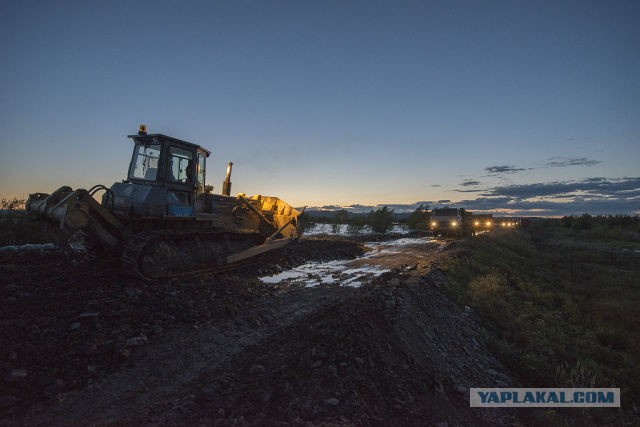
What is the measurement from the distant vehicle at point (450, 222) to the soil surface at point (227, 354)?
19.7 metres

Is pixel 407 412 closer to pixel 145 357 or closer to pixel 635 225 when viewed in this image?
pixel 145 357

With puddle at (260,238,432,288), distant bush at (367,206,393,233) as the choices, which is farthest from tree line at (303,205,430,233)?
puddle at (260,238,432,288)

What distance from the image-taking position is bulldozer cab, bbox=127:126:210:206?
8828mm

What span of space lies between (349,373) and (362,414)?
2.06 ft

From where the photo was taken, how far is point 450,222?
87.2 ft

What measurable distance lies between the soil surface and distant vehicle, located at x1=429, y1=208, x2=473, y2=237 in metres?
19.7

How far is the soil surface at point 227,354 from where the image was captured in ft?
11.3

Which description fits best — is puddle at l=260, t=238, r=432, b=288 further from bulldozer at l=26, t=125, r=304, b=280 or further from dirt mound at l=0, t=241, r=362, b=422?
bulldozer at l=26, t=125, r=304, b=280

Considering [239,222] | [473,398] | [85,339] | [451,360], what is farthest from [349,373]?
[239,222]

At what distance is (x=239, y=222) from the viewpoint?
37.8 ft

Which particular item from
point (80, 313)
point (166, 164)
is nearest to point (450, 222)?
point (166, 164)

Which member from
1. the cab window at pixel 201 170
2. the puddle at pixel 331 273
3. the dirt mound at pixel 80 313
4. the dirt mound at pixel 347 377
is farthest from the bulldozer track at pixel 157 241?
the dirt mound at pixel 347 377

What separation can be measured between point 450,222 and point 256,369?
25163mm

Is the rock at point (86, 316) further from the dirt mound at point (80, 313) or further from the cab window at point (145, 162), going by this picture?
the cab window at point (145, 162)
